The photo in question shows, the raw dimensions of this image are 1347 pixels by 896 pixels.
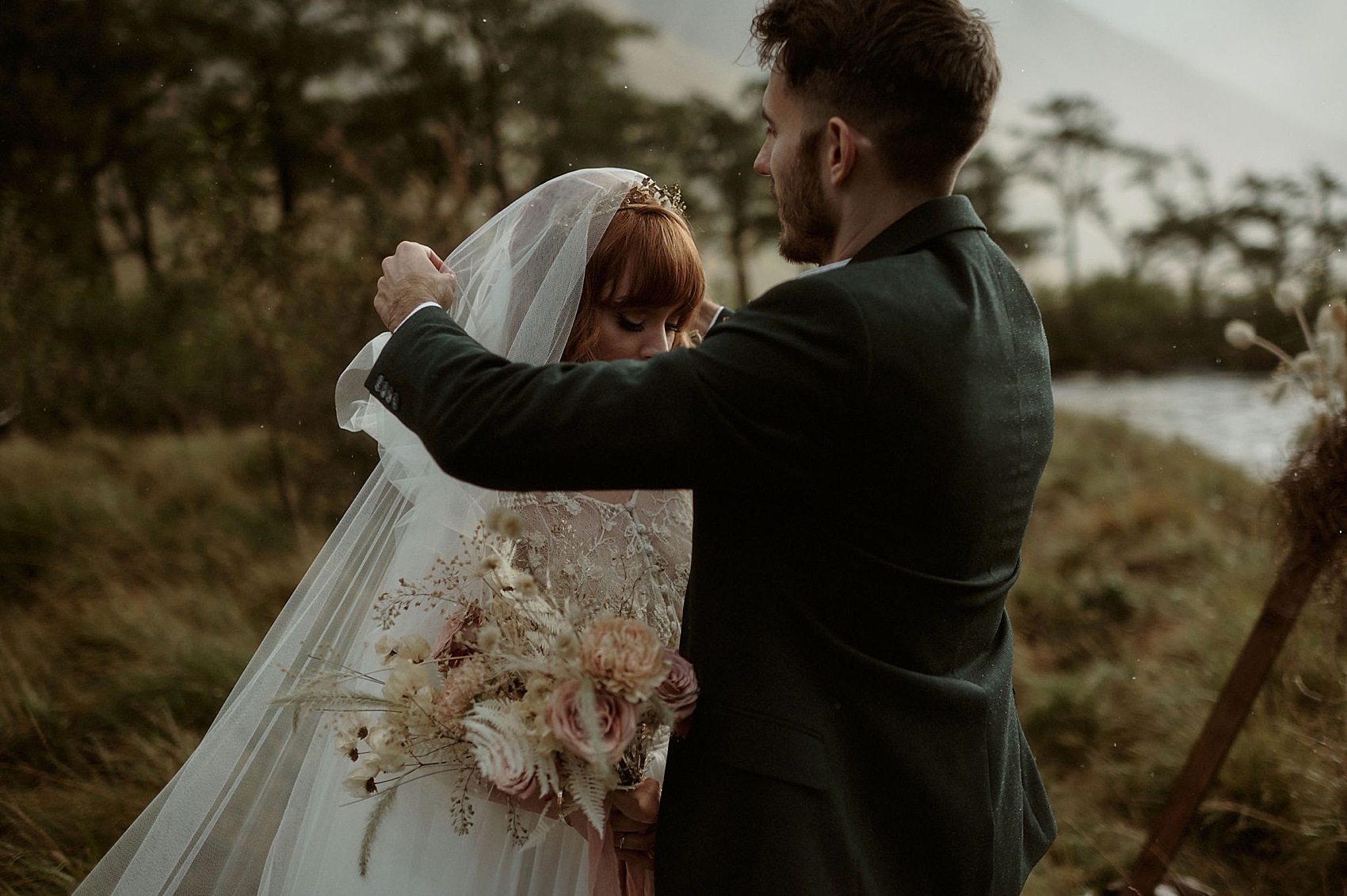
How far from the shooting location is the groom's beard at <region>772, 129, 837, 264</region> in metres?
1.50

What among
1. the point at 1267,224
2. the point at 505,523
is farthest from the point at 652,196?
the point at 1267,224

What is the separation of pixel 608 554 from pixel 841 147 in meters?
1.05

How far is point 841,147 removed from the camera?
144 centimetres

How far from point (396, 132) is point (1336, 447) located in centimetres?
722

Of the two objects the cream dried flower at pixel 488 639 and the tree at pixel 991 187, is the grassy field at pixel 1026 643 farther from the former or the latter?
the tree at pixel 991 187

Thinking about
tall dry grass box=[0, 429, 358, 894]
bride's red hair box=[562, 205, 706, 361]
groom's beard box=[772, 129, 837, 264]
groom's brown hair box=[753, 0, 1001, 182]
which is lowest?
tall dry grass box=[0, 429, 358, 894]

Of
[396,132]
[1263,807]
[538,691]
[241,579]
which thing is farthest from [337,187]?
[1263,807]

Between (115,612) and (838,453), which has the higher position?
(838,453)

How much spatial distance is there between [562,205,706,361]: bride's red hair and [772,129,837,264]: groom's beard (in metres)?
0.53

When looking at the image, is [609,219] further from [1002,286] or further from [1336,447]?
[1336,447]

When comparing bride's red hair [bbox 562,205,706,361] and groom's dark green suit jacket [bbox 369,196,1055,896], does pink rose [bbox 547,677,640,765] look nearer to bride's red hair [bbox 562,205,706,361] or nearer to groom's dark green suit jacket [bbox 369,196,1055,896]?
groom's dark green suit jacket [bbox 369,196,1055,896]

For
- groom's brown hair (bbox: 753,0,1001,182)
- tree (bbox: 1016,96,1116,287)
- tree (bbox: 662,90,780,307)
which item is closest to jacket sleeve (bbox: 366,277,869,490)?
groom's brown hair (bbox: 753,0,1001,182)

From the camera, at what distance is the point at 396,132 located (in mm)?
7629

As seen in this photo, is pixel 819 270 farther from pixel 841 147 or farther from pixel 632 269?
pixel 632 269
